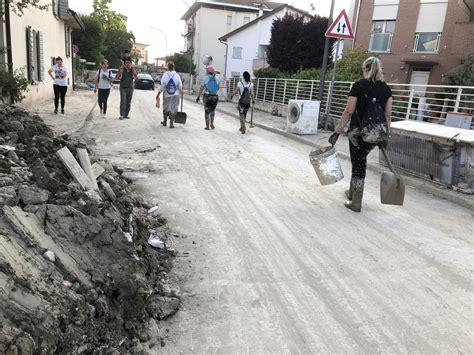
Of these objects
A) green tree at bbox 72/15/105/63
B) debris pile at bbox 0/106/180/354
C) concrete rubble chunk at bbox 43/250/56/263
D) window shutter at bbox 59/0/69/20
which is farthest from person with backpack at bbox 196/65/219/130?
green tree at bbox 72/15/105/63

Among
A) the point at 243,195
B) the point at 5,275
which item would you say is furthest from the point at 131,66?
the point at 5,275

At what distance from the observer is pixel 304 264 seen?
12.4ft

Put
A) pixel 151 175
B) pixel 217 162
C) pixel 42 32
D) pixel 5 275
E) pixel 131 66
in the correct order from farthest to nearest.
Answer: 1. pixel 42 32
2. pixel 131 66
3. pixel 217 162
4. pixel 151 175
5. pixel 5 275

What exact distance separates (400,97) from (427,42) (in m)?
15.1

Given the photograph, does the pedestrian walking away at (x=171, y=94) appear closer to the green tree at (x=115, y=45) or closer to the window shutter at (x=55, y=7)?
the window shutter at (x=55, y=7)

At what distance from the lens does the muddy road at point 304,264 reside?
2.79 metres

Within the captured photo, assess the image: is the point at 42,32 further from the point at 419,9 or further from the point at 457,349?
the point at 419,9

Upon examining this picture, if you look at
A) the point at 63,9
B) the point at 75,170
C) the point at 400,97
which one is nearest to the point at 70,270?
the point at 75,170

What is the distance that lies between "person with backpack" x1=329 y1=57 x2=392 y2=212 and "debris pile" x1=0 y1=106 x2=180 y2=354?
2.82 metres

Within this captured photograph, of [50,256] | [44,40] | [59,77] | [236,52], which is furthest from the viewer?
[236,52]

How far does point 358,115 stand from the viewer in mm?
5320

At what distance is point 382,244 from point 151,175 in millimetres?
3593

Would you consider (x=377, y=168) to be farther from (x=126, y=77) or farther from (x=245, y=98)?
(x=126, y=77)

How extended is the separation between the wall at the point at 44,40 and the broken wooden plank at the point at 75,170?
8011 millimetres
